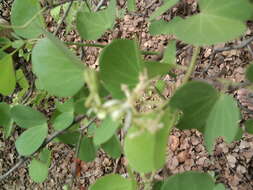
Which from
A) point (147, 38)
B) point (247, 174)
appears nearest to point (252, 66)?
point (247, 174)

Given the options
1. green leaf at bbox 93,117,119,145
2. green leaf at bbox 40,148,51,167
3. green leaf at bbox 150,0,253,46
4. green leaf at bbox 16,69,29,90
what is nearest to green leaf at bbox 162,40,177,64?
green leaf at bbox 150,0,253,46

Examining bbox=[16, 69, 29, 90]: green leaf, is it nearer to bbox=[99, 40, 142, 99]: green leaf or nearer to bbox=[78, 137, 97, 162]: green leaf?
bbox=[78, 137, 97, 162]: green leaf

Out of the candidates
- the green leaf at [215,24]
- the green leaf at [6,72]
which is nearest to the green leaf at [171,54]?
the green leaf at [215,24]

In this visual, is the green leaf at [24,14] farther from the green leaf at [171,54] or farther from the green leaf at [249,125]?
the green leaf at [249,125]

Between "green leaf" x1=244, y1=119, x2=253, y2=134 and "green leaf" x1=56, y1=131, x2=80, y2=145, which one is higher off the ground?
"green leaf" x1=56, y1=131, x2=80, y2=145

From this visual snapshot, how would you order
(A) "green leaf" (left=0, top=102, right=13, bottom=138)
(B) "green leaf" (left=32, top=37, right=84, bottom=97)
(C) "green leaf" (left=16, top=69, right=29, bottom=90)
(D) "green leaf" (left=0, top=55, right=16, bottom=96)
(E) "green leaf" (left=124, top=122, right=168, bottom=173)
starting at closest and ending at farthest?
(E) "green leaf" (left=124, top=122, right=168, bottom=173) < (B) "green leaf" (left=32, top=37, right=84, bottom=97) < (D) "green leaf" (left=0, top=55, right=16, bottom=96) < (A) "green leaf" (left=0, top=102, right=13, bottom=138) < (C) "green leaf" (left=16, top=69, right=29, bottom=90)

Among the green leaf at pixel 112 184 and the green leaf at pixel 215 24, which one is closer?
the green leaf at pixel 215 24
